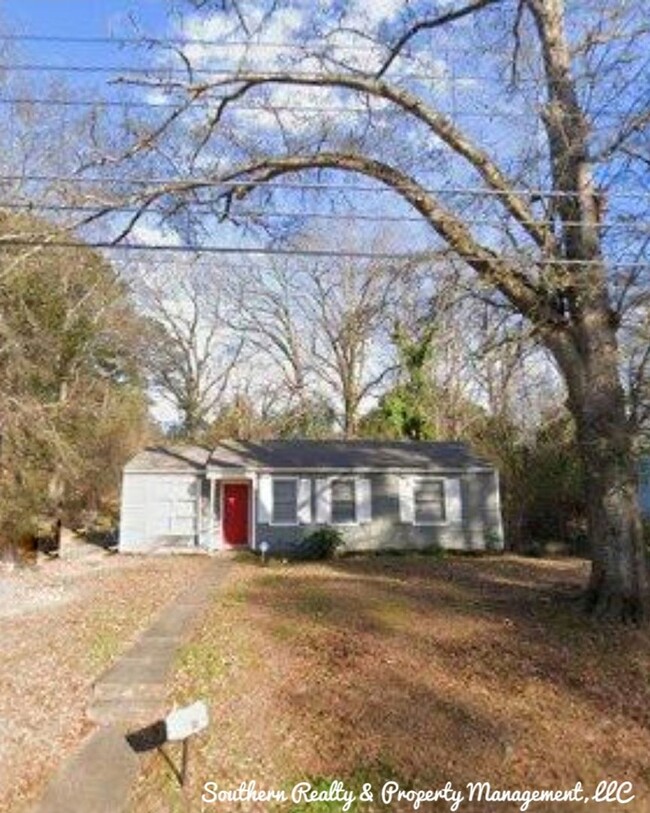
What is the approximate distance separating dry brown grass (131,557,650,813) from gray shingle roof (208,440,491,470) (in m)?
12.0

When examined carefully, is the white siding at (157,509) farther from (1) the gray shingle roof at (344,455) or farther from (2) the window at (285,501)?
(2) the window at (285,501)

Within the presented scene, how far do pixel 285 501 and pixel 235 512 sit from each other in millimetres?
1876

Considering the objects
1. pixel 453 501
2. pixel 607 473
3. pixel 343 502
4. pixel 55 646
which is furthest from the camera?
pixel 453 501

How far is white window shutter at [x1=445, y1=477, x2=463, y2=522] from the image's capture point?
82.4 ft

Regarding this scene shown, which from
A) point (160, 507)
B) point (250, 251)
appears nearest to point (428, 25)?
point (250, 251)

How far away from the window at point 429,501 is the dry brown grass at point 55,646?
27.0 ft

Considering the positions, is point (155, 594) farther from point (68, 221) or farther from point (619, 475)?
point (619, 475)

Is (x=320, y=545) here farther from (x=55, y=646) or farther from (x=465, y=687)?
(x=465, y=687)

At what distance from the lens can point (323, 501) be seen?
24.8 m

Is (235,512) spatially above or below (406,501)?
below

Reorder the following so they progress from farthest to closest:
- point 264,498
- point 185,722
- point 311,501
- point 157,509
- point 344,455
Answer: point 344,455 → point 157,509 → point 311,501 → point 264,498 → point 185,722

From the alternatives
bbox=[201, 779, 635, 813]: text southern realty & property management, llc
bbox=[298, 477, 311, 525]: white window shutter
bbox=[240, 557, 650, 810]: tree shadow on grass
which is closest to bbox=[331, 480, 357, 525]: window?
bbox=[298, 477, 311, 525]: white window shutter

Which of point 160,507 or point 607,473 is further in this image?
point 160,507

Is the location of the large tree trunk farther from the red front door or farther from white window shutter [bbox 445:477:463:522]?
the red front door
